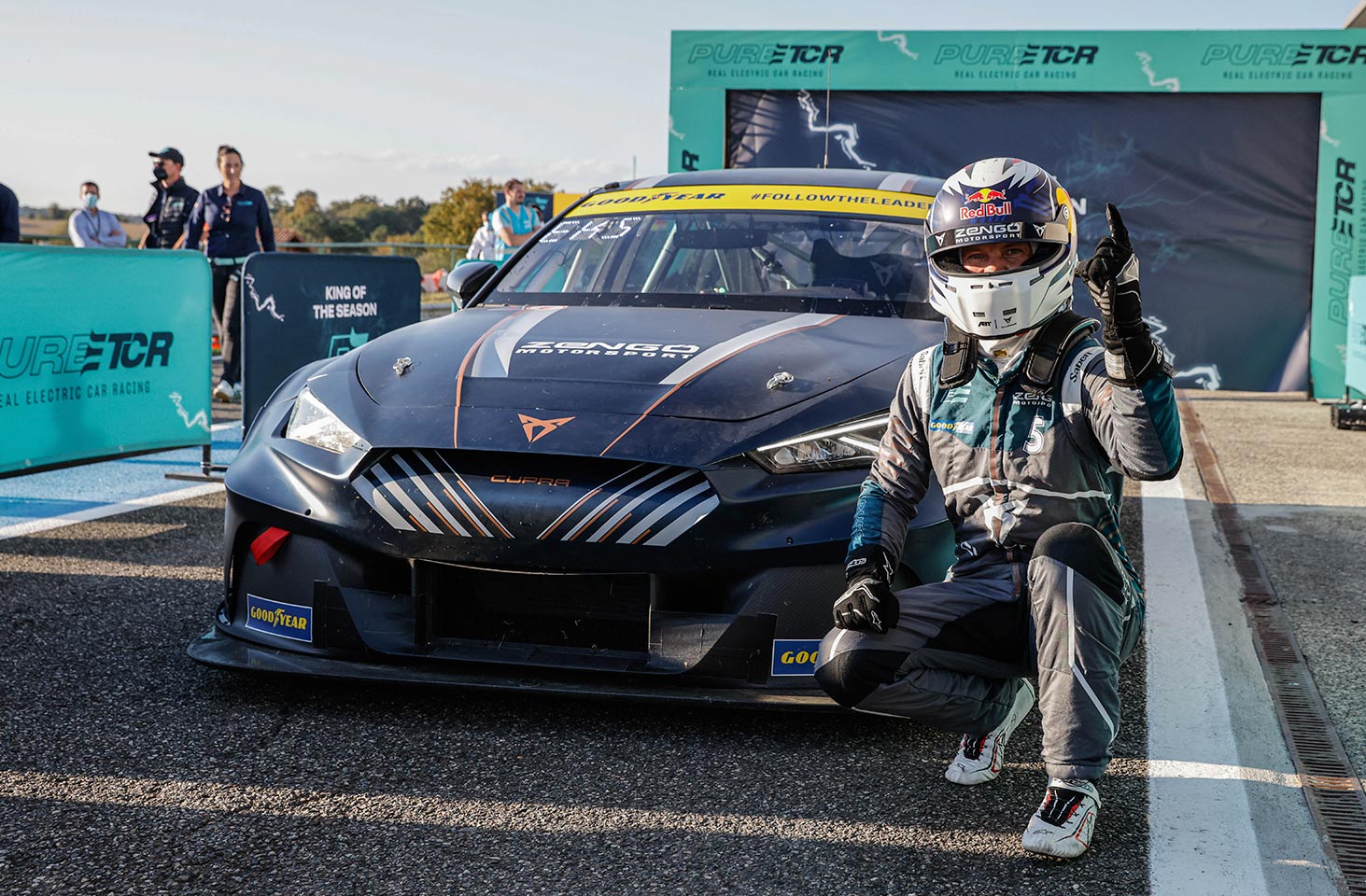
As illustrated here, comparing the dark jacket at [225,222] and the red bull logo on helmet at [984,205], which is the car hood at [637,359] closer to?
the red bull logo on helmet at [984,205]

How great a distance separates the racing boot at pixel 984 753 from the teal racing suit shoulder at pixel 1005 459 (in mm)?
311

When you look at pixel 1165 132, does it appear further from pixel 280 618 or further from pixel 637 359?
pixel 280 618

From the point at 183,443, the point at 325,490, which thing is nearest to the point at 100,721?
the point at 325,490

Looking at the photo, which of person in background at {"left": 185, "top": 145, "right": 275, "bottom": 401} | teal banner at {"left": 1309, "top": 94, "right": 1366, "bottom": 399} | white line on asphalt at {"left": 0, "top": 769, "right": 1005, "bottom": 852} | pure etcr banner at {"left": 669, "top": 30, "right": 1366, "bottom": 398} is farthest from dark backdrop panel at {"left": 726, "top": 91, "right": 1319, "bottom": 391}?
white line on asphalt at {"left": 0, "top": 769, "right": 1005, "bottom": 852}

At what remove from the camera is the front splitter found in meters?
3.03

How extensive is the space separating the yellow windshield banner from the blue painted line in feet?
6.91

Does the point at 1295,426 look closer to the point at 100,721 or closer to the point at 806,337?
the point at 806,337

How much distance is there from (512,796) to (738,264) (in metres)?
2.28

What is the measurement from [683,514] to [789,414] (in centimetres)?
42

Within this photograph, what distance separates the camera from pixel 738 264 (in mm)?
4543

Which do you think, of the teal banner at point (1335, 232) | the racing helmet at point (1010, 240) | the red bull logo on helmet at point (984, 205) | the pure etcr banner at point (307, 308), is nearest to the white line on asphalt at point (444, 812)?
the racing helmet at point (1010, 240)

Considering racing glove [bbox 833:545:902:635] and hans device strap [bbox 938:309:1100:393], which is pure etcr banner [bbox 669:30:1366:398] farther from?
racing glove [bbox 833:545:902:635]

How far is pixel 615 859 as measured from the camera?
2494mm

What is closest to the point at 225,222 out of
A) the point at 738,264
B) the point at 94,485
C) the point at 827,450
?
the point at 94,485
